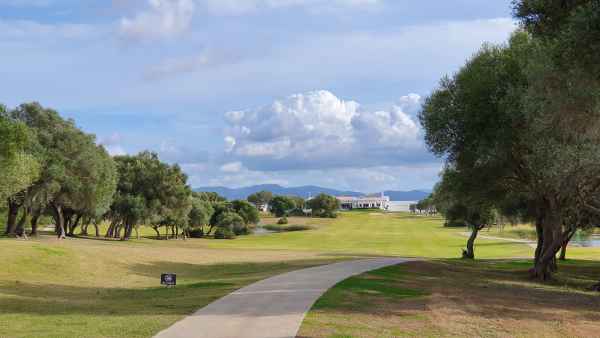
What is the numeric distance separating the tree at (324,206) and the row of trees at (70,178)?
3864 inches

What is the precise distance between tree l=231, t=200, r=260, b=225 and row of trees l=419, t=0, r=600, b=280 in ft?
289

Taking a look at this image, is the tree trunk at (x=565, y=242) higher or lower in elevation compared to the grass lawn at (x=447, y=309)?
higher

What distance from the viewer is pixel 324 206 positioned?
183625 millimetres

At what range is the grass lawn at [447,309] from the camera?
1539cm

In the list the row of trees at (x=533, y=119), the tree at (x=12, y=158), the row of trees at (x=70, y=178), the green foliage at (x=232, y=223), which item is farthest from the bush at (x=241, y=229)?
the row of trees at (x=533, y=119)

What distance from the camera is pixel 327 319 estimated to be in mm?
15711

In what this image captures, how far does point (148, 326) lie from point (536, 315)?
12308 mm

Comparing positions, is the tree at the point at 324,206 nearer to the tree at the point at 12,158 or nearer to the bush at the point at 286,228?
the bush at the point at 286,228

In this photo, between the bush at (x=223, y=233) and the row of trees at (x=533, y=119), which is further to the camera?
the bush at (x=223, y=233)

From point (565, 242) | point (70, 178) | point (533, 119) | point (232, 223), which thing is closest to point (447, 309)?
point (533, 119)

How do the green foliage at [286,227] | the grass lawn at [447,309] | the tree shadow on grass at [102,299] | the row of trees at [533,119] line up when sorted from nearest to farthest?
the grass lawn at [447,309]
the tree shadow on grass at [102,299]
the row of trees at [533,119]
the green foliage at [286,227]

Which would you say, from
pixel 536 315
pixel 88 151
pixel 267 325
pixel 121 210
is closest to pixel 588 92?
pixel 536 315

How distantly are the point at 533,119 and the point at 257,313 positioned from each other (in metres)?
15.7

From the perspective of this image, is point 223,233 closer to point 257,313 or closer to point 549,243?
point 549,243
